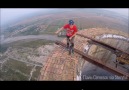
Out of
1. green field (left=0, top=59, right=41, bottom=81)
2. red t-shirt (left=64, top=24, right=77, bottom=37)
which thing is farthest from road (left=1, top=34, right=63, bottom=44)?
red t-shirt (left=64, top=24, right=77, bottom=37)

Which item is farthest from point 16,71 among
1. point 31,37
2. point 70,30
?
point 70,30

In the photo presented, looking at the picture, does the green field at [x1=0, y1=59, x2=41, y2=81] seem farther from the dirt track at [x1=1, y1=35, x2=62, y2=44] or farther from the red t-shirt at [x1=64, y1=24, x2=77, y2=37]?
the red t-shirt at [x1=64, y1=24, x2=77, y2=37]

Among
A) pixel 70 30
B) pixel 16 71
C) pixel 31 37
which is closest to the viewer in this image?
pixel 70 30

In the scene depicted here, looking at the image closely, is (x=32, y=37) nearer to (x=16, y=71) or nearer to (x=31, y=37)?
(x=31, y=37)

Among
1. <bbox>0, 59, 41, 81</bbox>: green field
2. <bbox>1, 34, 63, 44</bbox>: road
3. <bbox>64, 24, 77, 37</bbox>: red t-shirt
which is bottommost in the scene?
<bbox>0, 59, 41, 81</bbox>: green field

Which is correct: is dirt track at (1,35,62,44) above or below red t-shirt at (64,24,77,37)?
below

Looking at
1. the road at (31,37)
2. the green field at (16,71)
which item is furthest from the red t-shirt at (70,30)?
the green field at (16,71)

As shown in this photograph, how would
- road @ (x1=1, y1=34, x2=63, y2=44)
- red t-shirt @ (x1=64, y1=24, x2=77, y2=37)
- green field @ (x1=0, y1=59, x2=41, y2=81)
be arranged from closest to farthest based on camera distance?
red t-shirt @ (x1=64, y1=24, x2=77, y2=37) → green field @ (x1=0, y1=59, x2=41, y2=81) → road @ (x1=1, y1=34, x2=63, y2=44)

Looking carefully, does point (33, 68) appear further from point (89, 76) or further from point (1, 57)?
point (89, 76)

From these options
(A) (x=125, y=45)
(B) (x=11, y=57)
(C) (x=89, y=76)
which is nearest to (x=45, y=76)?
(C) (x=89, y=76)

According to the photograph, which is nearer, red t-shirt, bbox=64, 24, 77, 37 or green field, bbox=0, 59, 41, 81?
red t-shirt, bbox=64, 24, 77, 37
